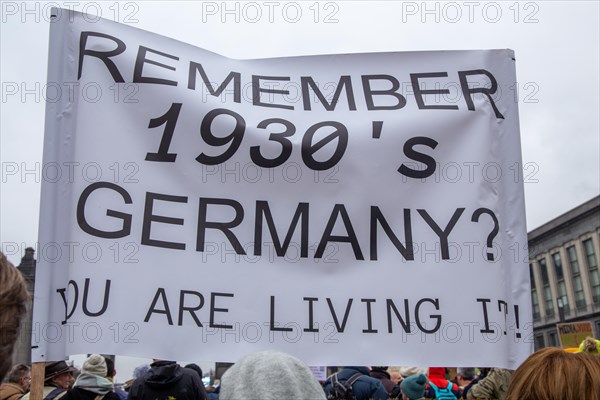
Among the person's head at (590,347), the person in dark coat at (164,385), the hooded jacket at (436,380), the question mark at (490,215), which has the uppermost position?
the question mark at (490,215)

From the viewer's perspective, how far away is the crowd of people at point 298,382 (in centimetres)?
192

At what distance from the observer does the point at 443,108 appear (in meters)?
4.16

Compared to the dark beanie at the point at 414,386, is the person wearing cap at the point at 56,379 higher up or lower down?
higher up

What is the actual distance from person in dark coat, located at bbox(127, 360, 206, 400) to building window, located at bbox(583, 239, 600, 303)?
59.7 metres

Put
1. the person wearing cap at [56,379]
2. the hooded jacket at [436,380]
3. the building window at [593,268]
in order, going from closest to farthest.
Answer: the person wearing cap at [56,379], the hooded jacket at [436,380], the building window at [593,268]

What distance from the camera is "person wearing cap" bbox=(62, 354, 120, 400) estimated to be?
5.46 metres

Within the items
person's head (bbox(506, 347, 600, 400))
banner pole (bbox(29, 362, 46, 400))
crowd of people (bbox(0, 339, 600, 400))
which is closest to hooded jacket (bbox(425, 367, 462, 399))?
crowd of people (bbox(0, 339, 600, 400))

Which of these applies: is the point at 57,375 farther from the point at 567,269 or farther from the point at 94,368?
the point at 567,269

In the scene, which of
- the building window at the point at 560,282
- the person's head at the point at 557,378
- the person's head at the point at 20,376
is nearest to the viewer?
the person's head at the point at 557,378

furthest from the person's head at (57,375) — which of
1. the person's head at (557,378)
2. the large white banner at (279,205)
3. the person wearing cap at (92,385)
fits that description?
the person's head at (557,378)

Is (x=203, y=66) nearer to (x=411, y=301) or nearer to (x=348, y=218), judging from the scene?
(x=348, y=218)

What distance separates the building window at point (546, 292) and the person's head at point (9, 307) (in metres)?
73.9

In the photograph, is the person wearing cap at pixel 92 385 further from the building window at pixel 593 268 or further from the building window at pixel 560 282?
the building window at pixel 560 282

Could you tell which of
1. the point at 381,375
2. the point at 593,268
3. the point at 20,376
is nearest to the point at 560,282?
the point at 593,268
